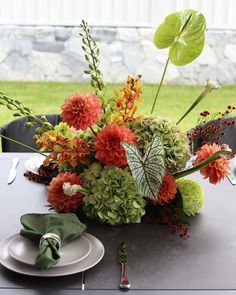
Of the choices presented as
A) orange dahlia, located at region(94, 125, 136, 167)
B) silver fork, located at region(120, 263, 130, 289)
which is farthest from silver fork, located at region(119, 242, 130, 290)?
orange dahlia, located at region(94, 125, 136, 167)

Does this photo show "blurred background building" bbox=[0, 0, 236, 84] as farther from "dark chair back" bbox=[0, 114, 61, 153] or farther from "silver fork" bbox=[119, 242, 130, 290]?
"silver fork" bbox=[119, 242, 130, 290]

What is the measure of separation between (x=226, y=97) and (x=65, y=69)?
58.3 inches

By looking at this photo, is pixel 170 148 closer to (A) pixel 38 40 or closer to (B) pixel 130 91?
(B) pixel 130 91

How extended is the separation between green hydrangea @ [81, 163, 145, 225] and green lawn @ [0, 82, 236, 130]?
13.1ft

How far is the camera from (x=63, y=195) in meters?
1.92

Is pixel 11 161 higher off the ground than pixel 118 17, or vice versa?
pixel 118 17

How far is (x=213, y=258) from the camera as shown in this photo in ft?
5.56

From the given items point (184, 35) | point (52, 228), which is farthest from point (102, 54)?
point (52, 228)

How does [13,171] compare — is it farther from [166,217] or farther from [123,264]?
[123,264]

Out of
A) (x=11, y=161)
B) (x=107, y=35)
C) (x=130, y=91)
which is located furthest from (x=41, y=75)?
(x=130, y=91)

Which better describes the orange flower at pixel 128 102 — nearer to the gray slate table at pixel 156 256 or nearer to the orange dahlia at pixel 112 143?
the orange dahlia at pixel 112 143

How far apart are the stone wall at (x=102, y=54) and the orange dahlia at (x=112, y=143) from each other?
4544 mm

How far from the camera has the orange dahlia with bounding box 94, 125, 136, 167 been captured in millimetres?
1813

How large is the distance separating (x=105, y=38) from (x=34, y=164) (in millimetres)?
4048
